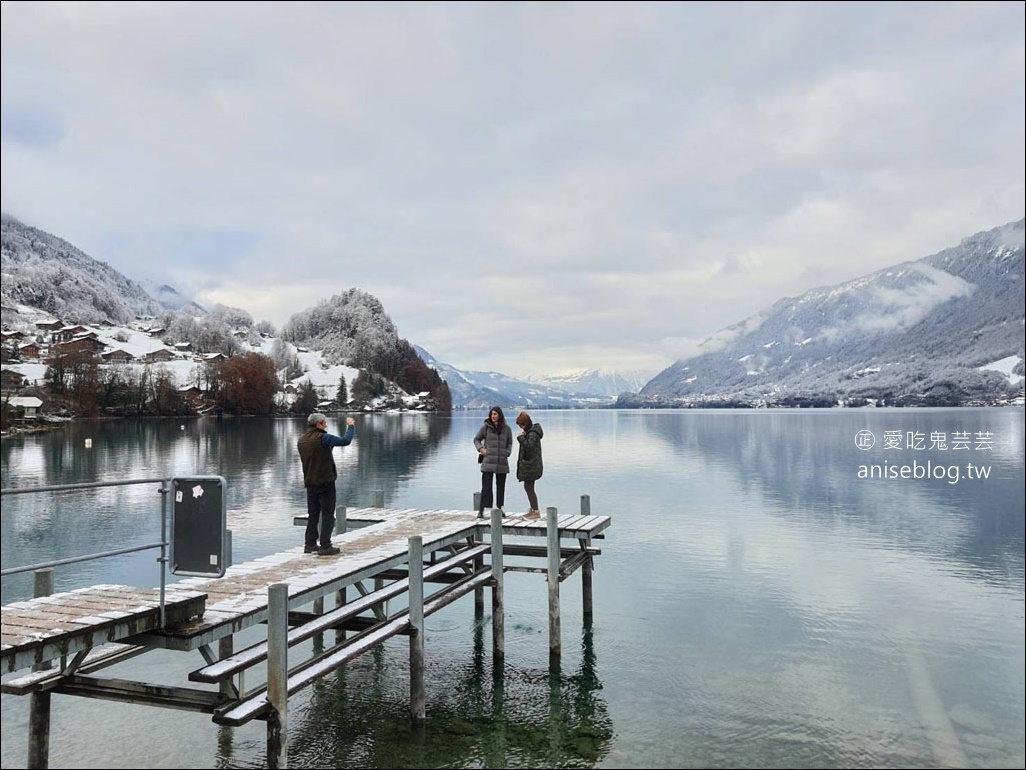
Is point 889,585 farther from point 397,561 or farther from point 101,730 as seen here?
point 101,730

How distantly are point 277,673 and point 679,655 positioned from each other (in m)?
10.4

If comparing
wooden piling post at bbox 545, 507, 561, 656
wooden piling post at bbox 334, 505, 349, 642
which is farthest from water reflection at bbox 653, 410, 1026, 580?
wooden piling post at bbox 334, 505, 349, 642

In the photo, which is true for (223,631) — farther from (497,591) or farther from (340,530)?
(340,530)

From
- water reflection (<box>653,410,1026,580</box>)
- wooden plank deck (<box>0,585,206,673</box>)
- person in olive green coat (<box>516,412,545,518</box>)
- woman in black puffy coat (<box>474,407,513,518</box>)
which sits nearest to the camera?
wooden plank deck (<box>0,585,206,673</box>)

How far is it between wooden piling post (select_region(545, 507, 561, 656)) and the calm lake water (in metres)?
0.58

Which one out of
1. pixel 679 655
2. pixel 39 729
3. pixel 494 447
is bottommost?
pixel 679 655

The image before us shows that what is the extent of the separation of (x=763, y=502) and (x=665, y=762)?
3494 centimetres

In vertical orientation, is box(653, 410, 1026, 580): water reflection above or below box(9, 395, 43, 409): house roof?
below

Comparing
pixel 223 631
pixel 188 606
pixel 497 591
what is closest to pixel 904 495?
pixel 497 591

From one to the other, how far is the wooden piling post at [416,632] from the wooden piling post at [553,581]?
4059 millimetres

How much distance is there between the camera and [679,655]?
664 inches

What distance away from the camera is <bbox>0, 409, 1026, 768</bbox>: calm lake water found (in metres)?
12.0

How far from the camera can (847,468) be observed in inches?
2488

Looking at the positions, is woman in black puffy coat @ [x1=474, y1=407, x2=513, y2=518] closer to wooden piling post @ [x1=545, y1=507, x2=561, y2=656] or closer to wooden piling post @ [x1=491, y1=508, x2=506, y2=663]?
wooden piling post @ [x1=491, y1=508, x2=506, y2=663]
